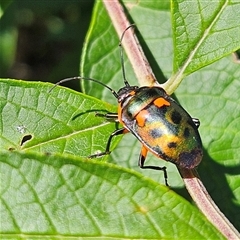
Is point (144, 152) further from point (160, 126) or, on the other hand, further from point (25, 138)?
point (25, 138)

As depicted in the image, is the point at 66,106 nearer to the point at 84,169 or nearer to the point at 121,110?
the point at 121,110

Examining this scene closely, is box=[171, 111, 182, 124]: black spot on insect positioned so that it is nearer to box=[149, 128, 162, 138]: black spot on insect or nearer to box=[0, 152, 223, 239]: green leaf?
box=[149, 128, 162, 138]: black spot on insect

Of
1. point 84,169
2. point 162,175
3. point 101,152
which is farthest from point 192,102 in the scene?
point 84,169

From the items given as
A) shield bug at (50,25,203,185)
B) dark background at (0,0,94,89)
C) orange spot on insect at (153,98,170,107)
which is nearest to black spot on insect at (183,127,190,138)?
shield bug at (50,25,203,185)

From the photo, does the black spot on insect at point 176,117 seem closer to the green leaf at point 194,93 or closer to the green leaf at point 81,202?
the green leaf at point 194,93

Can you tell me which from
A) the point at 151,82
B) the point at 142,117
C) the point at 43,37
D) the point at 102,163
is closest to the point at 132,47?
the point at 151,82

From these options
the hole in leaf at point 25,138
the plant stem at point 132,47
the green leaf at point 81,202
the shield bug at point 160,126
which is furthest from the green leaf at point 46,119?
the green leaf at point 81,202
